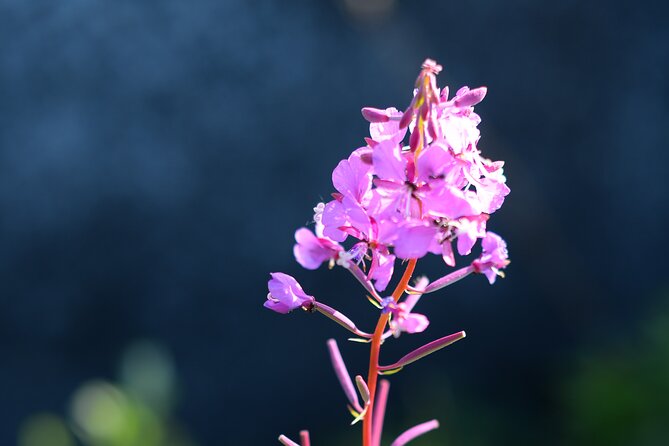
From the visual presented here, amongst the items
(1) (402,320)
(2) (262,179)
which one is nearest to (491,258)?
(1) (402,320)

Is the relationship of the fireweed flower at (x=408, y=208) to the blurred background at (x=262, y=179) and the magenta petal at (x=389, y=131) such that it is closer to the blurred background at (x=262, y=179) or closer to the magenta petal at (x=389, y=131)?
the magenta petal at (x=389, y=131)

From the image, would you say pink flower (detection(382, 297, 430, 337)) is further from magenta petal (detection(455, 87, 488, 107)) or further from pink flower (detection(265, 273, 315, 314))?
magenta petal (detection(455, 87, 488, 107))

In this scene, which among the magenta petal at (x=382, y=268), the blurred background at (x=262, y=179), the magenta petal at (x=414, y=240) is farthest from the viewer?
the blurred background at (x=262, y=179)

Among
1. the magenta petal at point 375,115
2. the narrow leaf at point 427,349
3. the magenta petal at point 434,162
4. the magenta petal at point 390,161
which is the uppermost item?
the magenta petal at point 375,115

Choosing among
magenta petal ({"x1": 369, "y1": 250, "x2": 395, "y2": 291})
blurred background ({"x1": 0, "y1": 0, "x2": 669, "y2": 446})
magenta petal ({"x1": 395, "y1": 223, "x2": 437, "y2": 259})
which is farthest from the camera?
blurred background ({"x1": 0, "y1": 0, "x2": 669, "y2": 446})

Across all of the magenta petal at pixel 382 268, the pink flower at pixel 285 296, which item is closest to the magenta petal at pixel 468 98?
the magenta petal at pixel 382 268

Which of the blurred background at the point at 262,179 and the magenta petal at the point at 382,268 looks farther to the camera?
the blurred background at the point at 262,179

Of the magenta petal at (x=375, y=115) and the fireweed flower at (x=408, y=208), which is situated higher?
the magenta petal at (x=375, y=115)

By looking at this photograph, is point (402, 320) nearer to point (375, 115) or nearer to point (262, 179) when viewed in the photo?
point (375, 115)

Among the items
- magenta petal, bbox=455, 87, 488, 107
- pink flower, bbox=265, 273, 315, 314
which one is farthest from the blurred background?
magenta petal, bbox=455, 87, 488, 107
